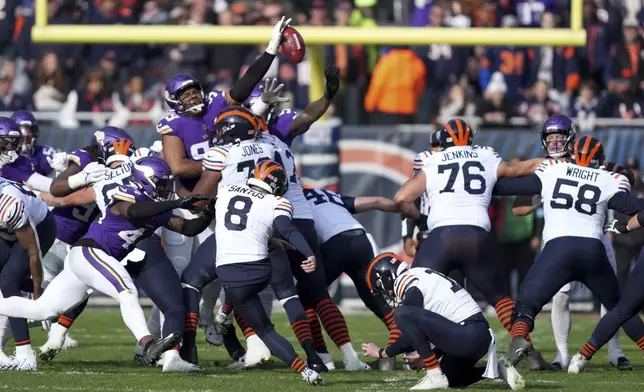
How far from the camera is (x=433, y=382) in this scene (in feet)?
25.8

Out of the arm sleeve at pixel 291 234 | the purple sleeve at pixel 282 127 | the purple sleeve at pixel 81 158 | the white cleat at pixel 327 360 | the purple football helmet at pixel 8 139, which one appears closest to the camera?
the arm sleeve at pixel 291 234

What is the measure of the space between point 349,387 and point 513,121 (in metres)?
7.04

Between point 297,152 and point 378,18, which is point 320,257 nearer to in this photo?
point 297,152

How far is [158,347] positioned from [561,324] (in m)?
2.82

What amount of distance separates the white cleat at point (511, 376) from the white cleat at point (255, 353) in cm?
194

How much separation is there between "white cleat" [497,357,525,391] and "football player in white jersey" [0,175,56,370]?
9.69 ft

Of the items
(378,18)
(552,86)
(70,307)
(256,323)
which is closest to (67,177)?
(70,307)

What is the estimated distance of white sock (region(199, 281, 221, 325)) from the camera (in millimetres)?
9656

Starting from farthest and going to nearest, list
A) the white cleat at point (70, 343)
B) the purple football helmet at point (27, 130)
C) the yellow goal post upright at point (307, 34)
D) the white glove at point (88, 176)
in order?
the yellow goal post upright at point (307, 34), the purple football helmet at point (27, 130), the white cleat at point (70, 343), the white glove at point (88, 176)

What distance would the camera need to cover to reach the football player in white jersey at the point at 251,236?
8.34 meters

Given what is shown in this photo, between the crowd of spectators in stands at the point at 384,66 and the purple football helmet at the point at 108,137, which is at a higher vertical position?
the purple football helmet at the point at 108,137

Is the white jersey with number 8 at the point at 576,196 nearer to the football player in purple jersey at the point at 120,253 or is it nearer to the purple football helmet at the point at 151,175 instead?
the football player in purple jersey at the point at 120,253

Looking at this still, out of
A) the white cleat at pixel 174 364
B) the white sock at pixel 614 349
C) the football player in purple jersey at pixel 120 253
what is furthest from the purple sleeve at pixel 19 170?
the white sock at pixel 614 349

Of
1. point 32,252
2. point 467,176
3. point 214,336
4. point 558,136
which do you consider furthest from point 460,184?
point 32,252
